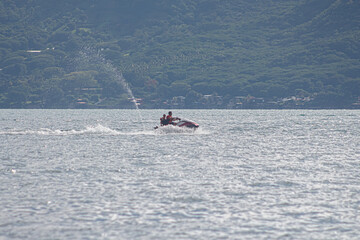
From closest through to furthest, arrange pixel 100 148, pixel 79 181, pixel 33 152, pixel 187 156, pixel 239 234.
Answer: pixel 239 234, pixel 79 181, pixel 187 156, pixel 33 152, pixel 100 148

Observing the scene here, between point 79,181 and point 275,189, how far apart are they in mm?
11238

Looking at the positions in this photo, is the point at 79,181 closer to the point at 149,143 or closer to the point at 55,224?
the point at 55,224

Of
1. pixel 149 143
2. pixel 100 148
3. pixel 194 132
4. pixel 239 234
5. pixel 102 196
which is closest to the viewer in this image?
pixel 239 234

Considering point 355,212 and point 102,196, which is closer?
point 355,212

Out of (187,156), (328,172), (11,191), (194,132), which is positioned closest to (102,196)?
(11,191)

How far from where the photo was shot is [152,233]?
19844 millimetres

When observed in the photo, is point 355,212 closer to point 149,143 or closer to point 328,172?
point 328,172

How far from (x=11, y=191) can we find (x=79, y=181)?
4.53 meters

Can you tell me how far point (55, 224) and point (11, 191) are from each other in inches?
308

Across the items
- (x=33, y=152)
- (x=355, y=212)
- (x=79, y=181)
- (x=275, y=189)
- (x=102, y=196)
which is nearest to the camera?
(x=355, y=212)

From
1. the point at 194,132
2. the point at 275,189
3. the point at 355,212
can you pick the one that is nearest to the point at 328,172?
the point at 275,189

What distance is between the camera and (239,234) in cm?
1980

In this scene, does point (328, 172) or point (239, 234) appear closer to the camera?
point (239, 234)

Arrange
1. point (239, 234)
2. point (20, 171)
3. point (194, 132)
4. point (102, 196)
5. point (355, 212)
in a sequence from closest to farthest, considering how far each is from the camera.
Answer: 1. point (239, 234)
2. point (355, 212)
3. point (102, 196)
4. point (20, 171)
5. point (194, 132)
